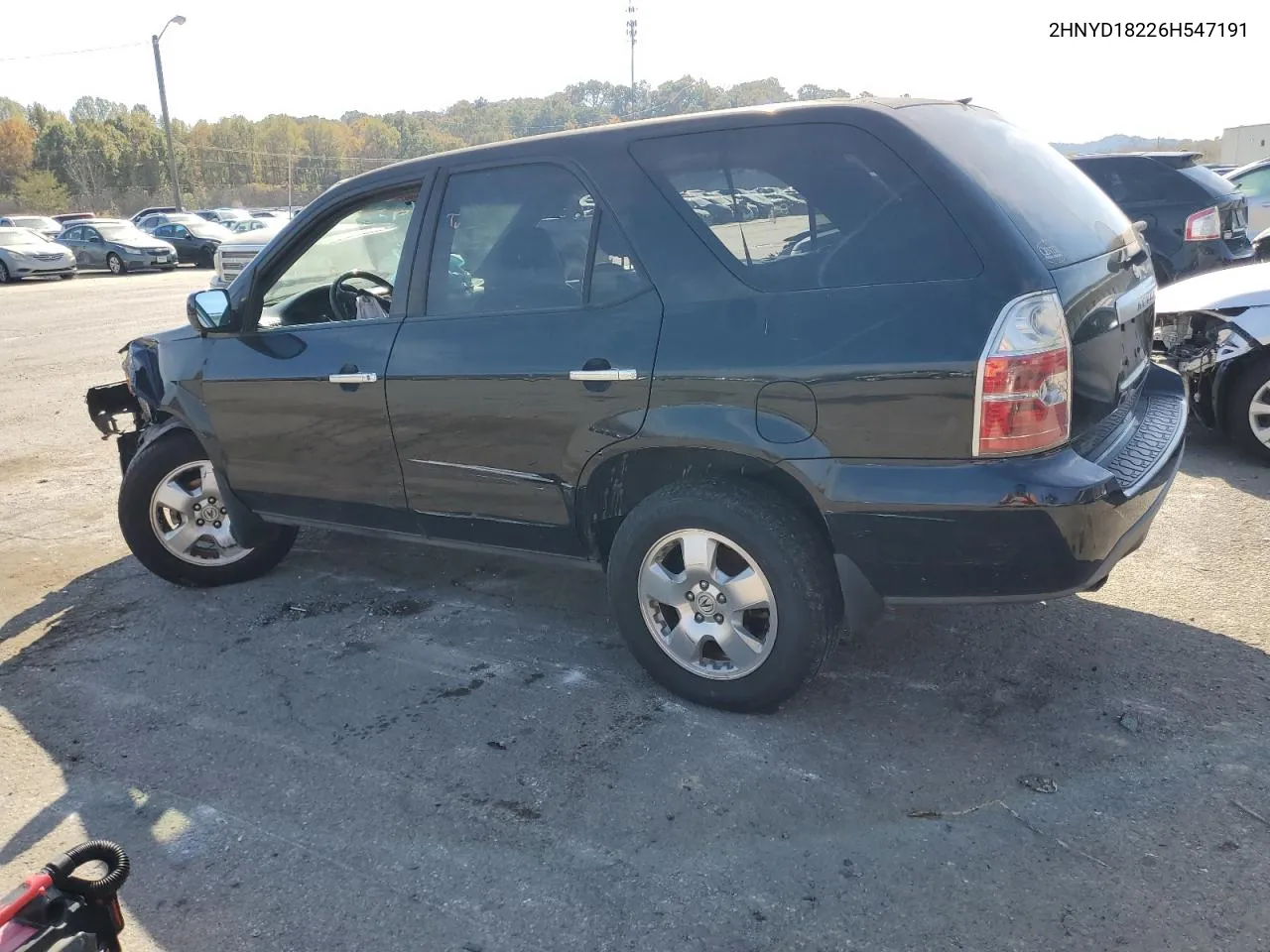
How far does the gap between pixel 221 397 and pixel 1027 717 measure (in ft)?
11.4

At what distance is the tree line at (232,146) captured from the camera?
68.6 meters

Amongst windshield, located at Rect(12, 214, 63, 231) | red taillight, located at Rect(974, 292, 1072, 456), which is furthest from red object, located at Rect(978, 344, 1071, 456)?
windshield, located at Rect(12, 214, 63, 231)

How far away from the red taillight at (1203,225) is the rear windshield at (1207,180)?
0.20 meters

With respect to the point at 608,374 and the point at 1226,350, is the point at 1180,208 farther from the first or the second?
the point at 608,374

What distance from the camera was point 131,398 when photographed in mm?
5480

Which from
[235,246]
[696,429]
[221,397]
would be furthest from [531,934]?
[235,246]

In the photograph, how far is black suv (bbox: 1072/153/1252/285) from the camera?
8984 millimetres

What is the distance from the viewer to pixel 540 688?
3701 mm

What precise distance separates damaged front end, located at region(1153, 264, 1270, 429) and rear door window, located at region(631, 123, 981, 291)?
3.51m

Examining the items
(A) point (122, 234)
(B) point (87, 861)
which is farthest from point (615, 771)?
(A) point (122, 234)

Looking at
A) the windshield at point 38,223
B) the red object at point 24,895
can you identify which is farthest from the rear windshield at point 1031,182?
the windshield at point 38,223

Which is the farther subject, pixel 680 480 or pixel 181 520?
pixel 181 520

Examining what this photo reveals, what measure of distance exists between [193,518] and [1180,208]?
28.1 ft

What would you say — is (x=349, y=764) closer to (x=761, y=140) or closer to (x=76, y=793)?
(x=76, y=793)
